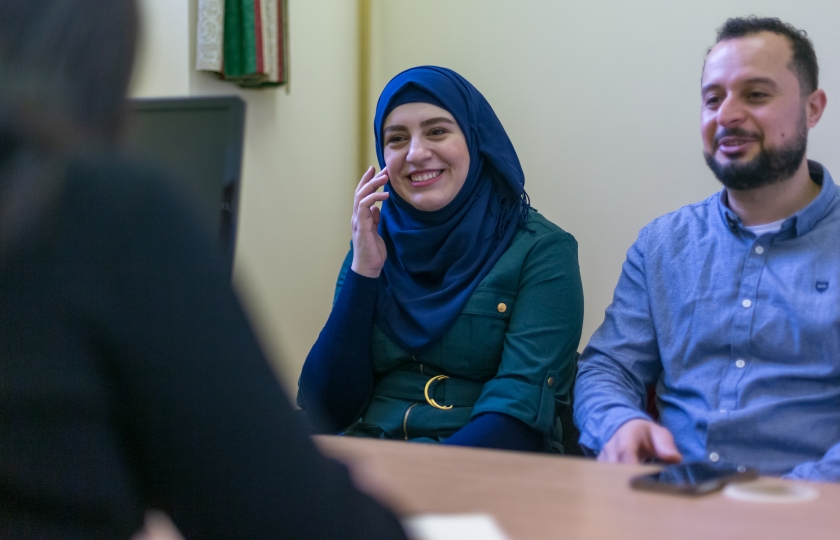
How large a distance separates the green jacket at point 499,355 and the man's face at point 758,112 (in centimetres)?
41

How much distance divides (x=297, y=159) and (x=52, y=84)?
2.25 m

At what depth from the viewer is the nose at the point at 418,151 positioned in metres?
1.75

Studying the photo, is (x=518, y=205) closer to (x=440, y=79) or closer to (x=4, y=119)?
(x=440, y=79)

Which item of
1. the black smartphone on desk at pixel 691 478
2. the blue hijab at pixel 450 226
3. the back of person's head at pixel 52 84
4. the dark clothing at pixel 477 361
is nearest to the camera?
the back of person's head at pixel 52 84

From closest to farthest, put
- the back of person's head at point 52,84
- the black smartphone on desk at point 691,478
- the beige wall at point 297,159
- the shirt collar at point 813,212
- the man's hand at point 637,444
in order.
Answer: the back of person's head at point 52,84
the black smartphone on desk at point 691,478
the man's hand at point 637,444
the shirt collar at point 813,212
the beige wall at point 297,159

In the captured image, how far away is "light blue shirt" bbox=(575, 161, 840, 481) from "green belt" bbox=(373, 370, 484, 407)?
242 millimetres

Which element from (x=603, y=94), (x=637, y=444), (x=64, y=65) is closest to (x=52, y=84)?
(x=64, y=65)

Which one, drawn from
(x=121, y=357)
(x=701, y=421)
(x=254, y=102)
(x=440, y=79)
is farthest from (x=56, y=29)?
(x=254, y=102)

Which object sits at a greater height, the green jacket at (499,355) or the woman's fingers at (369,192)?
the woman's fingers at (369,192)

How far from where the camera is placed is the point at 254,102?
2.44 meters

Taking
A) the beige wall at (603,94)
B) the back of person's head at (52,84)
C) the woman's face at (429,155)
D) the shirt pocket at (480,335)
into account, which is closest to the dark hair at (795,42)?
the beige wall at (603,94)

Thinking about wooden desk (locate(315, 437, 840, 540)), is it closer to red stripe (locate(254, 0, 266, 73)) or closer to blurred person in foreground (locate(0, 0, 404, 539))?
blurred person in foreground (locate(0, 0, 404, 539))

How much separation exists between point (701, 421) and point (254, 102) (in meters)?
1.70

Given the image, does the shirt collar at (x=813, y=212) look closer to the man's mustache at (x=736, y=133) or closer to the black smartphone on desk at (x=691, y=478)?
the man's mustache at (x=736, y=133)
